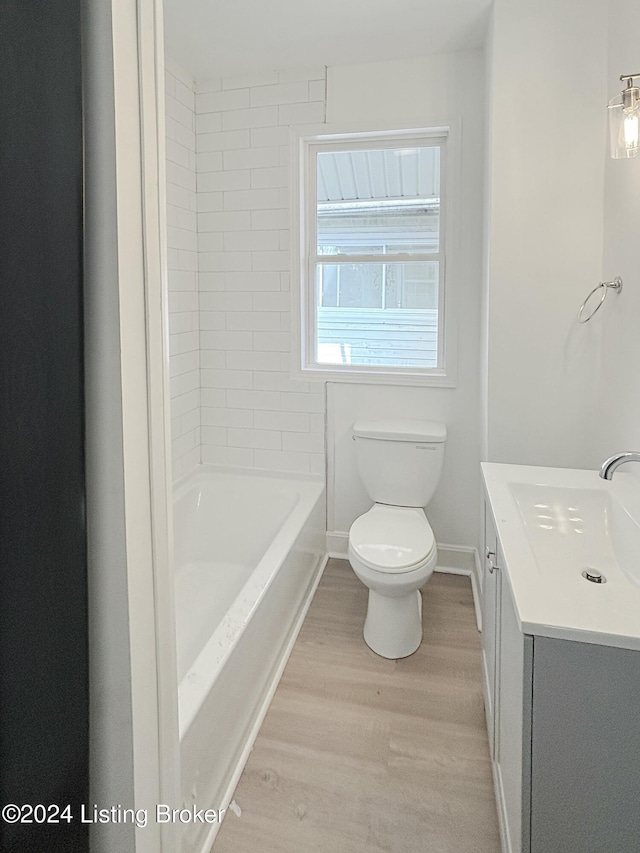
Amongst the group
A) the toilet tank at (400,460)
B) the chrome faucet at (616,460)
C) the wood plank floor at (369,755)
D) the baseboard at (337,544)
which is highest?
the chrome faucet at (616,460)

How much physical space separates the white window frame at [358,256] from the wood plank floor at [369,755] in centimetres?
126

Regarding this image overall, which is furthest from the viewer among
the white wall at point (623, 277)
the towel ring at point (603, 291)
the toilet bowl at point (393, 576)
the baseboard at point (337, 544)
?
the baseboard at point (337, 544)

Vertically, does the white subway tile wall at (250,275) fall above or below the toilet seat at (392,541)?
above

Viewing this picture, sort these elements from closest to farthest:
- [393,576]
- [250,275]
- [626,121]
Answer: [626,121]
[393,576]
[250,275]

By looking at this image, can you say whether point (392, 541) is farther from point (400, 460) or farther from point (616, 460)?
point (616, 460)

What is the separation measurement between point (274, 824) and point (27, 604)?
4.28 ft

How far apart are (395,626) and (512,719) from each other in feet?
3.57

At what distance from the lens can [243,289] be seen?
315 centimetres

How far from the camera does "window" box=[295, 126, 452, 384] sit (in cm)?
295

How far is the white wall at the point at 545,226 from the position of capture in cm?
226

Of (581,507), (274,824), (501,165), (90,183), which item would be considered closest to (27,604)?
(90,183)


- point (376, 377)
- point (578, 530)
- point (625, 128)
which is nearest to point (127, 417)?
point (578, 530)

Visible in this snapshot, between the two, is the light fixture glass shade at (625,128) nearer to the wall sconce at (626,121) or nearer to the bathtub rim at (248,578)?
the wall sconce at (626,121)

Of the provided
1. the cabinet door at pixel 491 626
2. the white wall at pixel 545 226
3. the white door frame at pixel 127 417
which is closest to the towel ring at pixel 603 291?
the white wall at pixel 545 226
